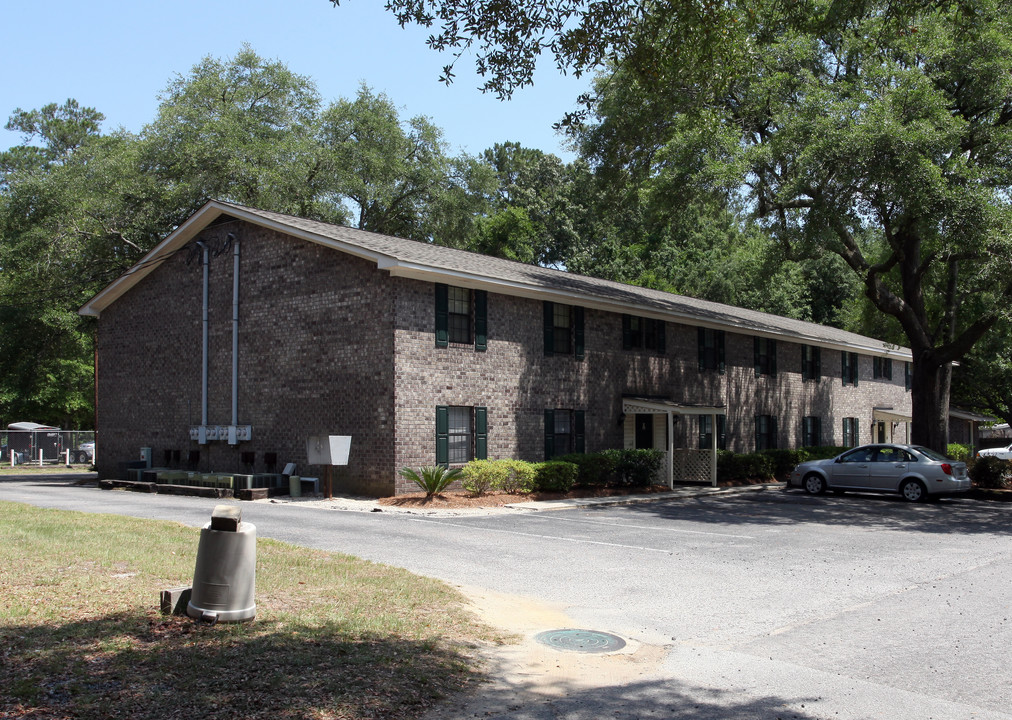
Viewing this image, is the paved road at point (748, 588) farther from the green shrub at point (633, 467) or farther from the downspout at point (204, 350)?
the downspout at point (204, 350)

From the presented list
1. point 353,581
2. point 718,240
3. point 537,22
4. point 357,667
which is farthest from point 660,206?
point 718,240

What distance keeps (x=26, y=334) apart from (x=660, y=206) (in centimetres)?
2901

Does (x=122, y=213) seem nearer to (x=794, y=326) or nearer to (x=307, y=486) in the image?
(x=307, y=486)

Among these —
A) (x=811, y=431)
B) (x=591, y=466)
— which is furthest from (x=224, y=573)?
(x=811, y=431)

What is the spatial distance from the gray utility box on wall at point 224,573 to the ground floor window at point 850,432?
34.5 metres

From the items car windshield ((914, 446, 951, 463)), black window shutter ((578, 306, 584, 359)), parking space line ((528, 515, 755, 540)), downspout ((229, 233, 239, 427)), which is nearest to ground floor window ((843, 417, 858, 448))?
car windshield ((914, 446, 951, 463))

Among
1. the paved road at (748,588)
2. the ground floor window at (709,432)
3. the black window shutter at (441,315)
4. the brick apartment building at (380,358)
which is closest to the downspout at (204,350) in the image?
the brick apartment building at (380,358)

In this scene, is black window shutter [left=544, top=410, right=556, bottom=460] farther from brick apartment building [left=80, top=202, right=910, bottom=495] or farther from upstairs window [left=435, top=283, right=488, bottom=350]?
upstairs window [left=435, top=283, right=488, bottom=350]

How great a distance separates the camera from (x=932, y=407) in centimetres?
2666

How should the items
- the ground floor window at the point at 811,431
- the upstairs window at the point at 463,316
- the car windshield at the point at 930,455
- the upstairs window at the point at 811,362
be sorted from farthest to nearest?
the upstairs window at the point at 811,362
the ground floor window at the point at 811,431
the car windshield at the point at 930,455
the upstairs window at the point at 463,316

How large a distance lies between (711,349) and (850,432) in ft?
38.7

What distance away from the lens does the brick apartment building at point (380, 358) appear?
20.4m

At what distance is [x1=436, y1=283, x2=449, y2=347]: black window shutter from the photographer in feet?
67.9

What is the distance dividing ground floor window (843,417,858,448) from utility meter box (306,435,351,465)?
2578 cm
